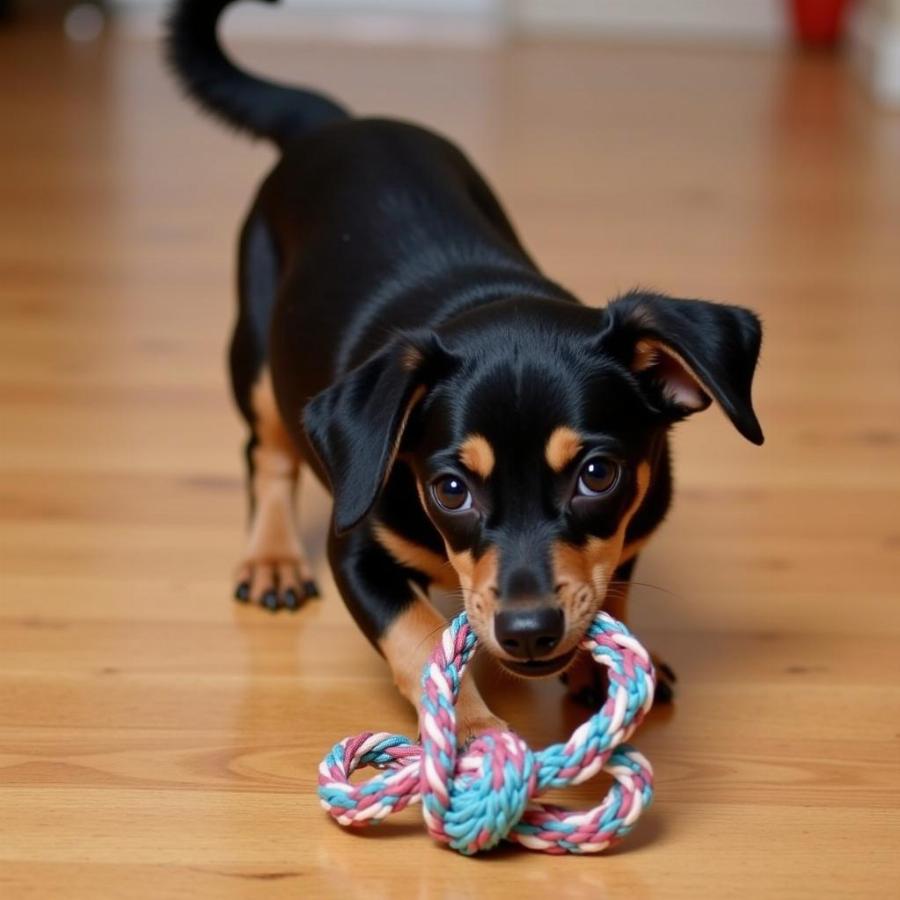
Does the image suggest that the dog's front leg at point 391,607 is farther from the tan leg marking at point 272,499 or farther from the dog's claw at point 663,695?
the tan leg marking at point 272,499

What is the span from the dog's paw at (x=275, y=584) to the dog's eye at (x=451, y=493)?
718 mm

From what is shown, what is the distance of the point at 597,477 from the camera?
6.58 feet

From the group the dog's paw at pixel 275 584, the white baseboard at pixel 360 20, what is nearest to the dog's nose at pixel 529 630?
the dog's paw at pixel 275 584

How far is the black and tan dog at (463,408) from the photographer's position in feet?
6.48

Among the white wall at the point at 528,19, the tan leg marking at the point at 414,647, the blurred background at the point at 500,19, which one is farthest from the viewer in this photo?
the white wall at the point at 528,19

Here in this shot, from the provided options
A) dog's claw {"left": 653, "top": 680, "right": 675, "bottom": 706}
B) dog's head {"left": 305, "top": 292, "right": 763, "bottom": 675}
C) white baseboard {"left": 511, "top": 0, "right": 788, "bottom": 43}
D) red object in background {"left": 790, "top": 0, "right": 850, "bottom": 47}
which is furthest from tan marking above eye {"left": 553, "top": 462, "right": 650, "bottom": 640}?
white baseboard {"left": 511, "top": 0, "right": 788, "bottom": 43}

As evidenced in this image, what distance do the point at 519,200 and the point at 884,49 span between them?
8.05 ft

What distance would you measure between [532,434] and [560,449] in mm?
38

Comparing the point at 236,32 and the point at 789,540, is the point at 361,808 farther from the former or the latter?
the point at 236,32

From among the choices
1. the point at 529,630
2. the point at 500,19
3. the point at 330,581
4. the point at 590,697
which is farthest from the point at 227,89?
the point at 500,19

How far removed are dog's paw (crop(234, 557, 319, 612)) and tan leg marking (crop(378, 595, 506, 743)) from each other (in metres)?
0.49

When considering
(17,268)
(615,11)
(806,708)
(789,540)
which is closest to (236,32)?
(615,11)

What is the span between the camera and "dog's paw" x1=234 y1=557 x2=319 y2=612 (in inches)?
106

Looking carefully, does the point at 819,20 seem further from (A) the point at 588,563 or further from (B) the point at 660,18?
(A) the point at 588,563
